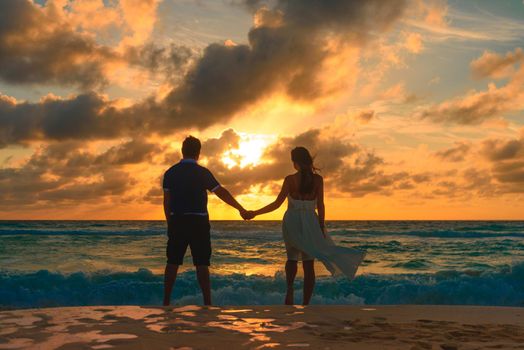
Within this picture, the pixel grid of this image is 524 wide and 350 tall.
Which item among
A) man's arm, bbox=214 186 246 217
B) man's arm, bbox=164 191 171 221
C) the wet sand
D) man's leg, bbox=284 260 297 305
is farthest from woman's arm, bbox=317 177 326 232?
man's arm, bbox=164 191 171 221

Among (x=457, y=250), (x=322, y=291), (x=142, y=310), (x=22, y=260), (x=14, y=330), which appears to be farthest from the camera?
(x=457, y=250)

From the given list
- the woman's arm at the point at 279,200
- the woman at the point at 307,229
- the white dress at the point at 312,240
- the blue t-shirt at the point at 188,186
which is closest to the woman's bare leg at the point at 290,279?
the woman at the point at 307,229

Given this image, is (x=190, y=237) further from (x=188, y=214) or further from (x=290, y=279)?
(x=290, y=279)

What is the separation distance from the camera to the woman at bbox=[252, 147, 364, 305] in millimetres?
7496

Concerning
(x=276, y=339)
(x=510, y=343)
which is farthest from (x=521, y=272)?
(x=276, y=339)

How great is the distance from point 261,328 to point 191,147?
2911 millimetres

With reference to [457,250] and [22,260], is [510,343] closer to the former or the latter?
[22,260]

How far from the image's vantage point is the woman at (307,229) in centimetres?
750

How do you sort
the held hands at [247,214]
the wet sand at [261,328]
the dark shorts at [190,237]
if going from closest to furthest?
the wet sand at [261,328]
the dark shorts at [190,237]
the held hands at [247,214]

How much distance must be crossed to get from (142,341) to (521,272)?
44.7ft

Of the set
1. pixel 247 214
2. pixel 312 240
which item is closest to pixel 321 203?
pixel 312 240

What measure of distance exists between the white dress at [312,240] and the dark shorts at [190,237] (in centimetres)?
109

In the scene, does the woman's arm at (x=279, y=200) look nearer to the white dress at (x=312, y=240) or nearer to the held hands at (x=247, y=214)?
the white dress at (x=312, y=240)

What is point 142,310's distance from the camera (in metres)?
6.31
